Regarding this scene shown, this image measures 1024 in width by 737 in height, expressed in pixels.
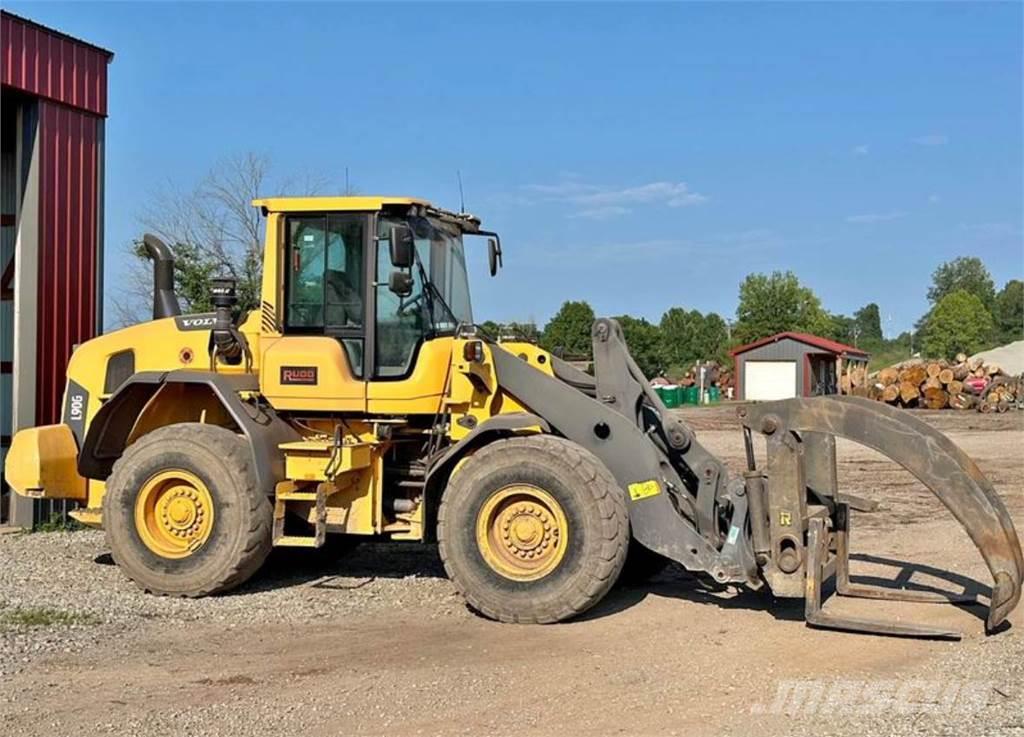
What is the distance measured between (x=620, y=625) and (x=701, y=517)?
100 cm

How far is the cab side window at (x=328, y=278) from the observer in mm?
8633

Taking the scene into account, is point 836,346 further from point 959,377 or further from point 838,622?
point 838,622

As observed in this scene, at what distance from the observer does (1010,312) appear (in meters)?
111

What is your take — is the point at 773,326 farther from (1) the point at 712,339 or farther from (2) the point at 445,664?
(2) the point at 445,664

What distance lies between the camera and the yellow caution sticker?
24.9 ft

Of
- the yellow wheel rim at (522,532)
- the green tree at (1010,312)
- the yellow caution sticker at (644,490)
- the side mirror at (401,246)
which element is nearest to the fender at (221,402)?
the side mirror at (401,246)

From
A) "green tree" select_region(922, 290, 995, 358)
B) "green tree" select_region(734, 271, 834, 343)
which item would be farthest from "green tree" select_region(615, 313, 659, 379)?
"green tree" select_region(922, 290, 995, 358)

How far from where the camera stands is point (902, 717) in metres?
5.55

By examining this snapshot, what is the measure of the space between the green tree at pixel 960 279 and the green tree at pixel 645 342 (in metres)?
71.5

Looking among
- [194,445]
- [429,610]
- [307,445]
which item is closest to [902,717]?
[429,610]

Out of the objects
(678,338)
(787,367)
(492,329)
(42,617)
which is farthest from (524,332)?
(678,338)

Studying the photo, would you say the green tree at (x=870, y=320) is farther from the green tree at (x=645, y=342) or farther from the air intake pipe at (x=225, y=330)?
the air intake pipe at (x=225, y=330)

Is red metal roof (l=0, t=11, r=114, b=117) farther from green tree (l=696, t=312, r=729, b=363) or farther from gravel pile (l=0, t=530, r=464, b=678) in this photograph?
green tree (l=696, t=312, r=729, b=363)

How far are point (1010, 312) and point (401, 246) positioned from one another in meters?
115
